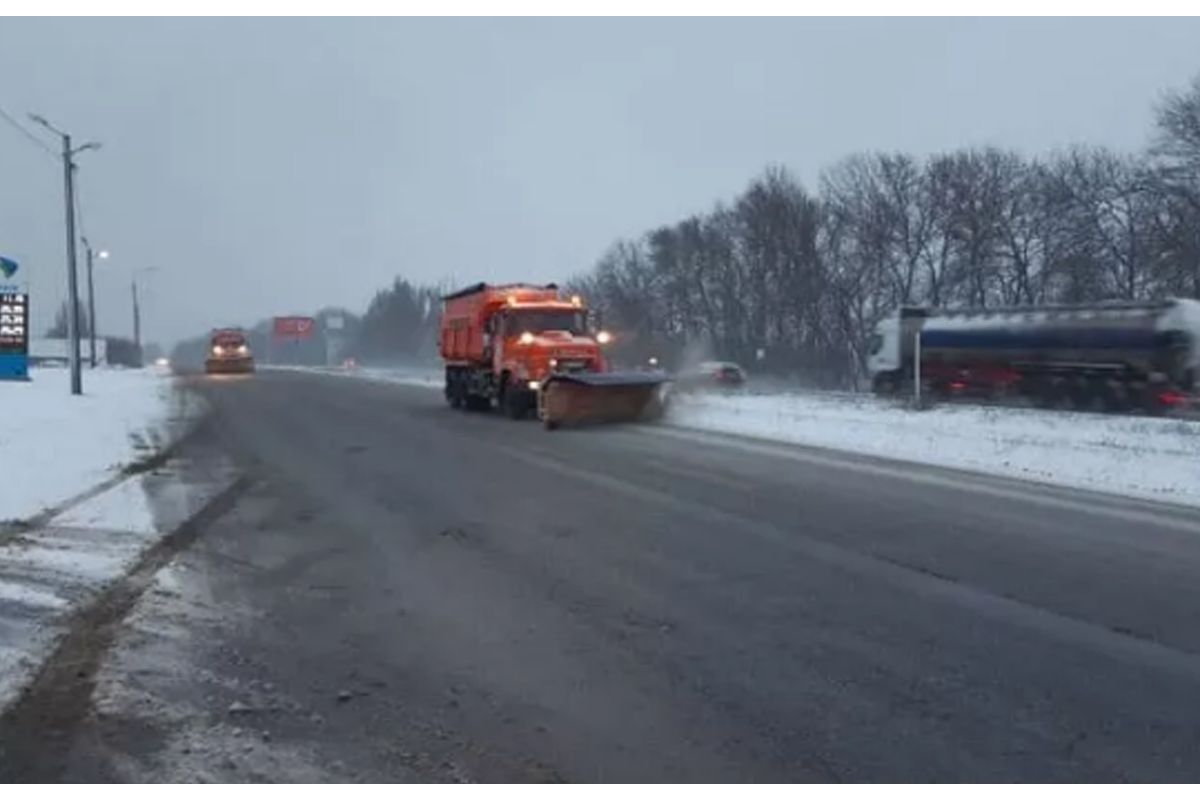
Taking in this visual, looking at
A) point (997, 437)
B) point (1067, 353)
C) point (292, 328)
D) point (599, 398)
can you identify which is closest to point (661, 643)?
point (997, 437)

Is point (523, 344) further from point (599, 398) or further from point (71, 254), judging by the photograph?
point (71, 254)

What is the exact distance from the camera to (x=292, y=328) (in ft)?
495

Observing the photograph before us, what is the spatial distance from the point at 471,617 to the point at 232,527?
17.3 feet

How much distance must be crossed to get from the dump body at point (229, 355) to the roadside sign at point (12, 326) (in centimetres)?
2947

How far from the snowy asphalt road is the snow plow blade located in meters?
13.1

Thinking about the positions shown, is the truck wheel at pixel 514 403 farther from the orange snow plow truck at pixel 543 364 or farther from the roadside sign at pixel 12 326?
the roadside sign at pixel 12 326

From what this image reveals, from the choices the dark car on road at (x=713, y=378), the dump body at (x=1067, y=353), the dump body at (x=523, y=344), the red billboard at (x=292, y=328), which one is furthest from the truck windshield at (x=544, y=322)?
the red billboard at (x=292, y=328)

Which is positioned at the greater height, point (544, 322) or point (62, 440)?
point (544, 322)

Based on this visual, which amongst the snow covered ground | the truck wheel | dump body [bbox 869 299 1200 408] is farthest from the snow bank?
the snow covered ground

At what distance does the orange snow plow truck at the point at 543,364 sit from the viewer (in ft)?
96.1

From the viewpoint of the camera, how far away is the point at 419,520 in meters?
13.7

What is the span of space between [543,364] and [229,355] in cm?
5158

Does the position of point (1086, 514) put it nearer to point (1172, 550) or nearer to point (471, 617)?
point (1172, 550)

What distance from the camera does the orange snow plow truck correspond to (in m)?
29.3
